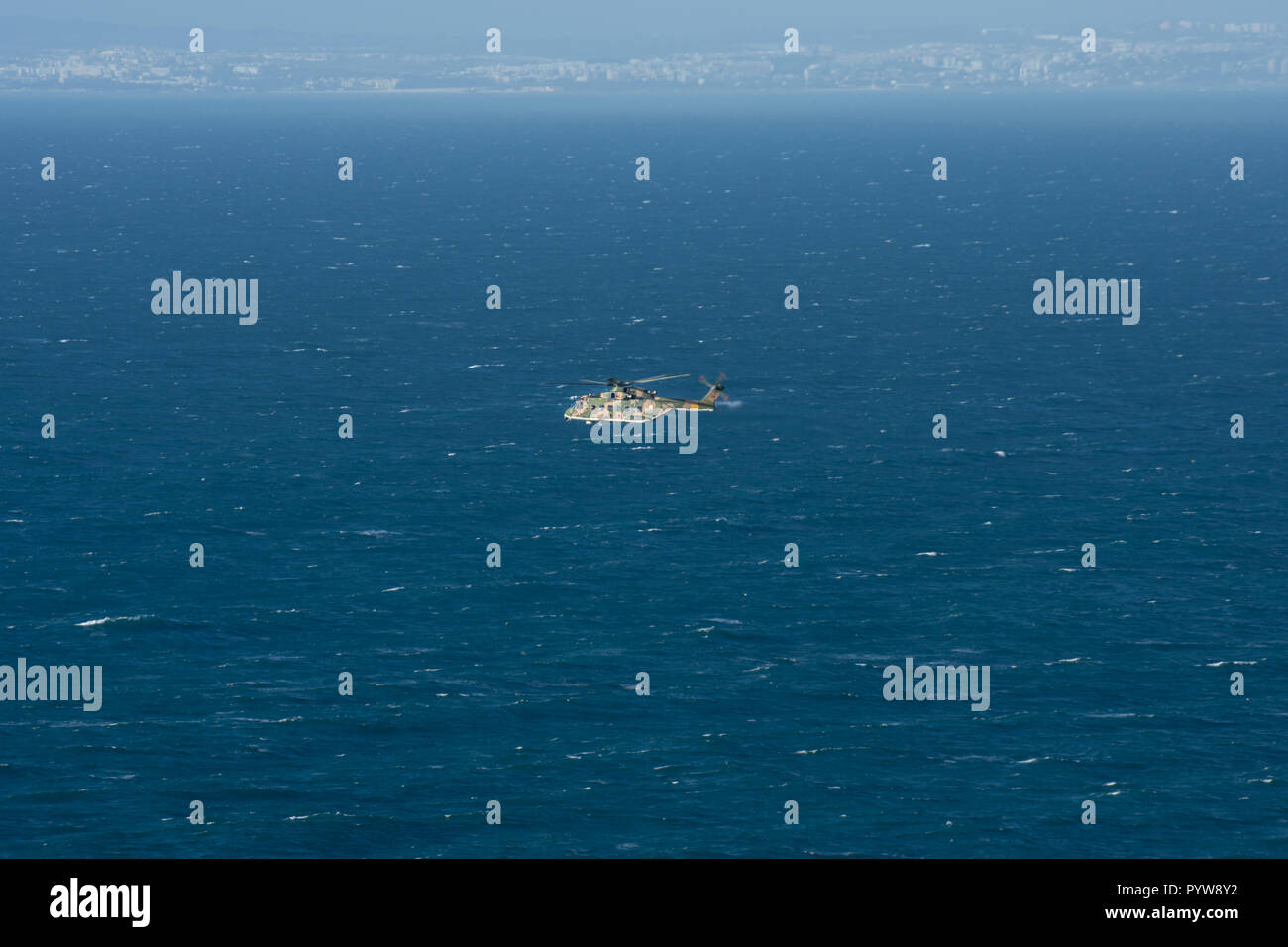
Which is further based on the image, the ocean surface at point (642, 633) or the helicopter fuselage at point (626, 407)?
the helicopter fuselage at point (626, 407)

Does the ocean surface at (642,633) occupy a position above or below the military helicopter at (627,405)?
below

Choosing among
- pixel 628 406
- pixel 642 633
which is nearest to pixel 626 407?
pixel 628 406

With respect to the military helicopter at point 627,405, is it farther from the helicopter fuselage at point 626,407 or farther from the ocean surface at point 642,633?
the ocean surface at point 642,633

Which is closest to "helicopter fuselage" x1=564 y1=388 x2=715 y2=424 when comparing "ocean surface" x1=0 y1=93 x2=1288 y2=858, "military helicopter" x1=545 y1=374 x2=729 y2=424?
"military helicopter" x1=545 y1=374 x2=729 y2=424

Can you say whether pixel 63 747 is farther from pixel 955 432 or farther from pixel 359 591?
pixel 955 432

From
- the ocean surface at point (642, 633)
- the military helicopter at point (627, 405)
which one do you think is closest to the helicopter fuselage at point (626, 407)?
the military helicopter at point (627, 405)

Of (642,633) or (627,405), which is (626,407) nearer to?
(627,405)

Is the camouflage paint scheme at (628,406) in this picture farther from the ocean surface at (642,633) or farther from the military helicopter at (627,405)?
the ocean surface at (642,633)
